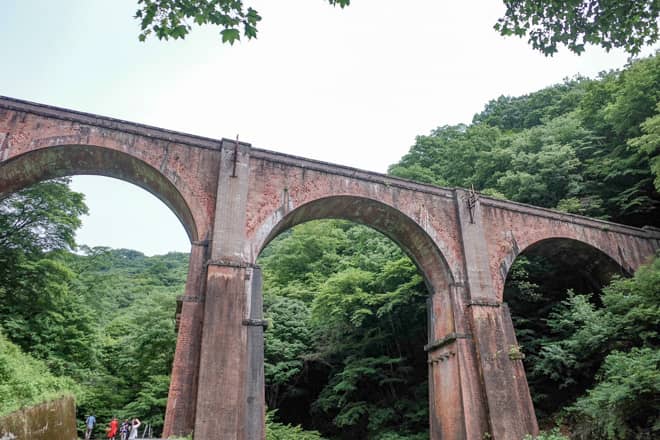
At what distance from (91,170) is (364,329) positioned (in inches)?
434

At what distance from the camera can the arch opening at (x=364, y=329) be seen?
1320 centimetres

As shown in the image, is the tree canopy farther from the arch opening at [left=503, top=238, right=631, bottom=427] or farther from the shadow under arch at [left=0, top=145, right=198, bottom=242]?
the arch opening at [left=503, top=238, right=631, bottom=427]

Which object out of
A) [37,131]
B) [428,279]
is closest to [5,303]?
[37,131]

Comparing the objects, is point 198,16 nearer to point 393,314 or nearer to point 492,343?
point 492,343

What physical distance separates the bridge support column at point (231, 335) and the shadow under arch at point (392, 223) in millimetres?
1859

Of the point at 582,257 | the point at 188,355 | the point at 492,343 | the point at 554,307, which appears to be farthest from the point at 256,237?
the point at 582,257

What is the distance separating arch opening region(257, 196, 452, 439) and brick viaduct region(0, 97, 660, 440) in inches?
5.7

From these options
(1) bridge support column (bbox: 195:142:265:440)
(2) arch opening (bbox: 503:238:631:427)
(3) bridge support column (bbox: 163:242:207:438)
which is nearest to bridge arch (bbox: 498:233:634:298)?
(2) arch opening (bbox: 503:238:631:427)

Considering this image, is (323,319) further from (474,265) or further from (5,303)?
(5,303)

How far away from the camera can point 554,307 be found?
15539 mm

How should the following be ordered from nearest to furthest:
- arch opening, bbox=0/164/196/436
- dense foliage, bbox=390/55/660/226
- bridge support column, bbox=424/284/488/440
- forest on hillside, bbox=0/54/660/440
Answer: arch opening, bbox=0/164/196/436, bridge support column, bbox=424/284/488/440, forest on hillside, bbox=0/54/660/440, dense foliage, bbox=390/55/660/226

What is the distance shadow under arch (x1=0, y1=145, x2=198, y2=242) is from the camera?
9844 millimetres

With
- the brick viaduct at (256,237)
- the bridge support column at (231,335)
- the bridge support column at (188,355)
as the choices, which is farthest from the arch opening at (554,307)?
the bridge support column at (188,355)

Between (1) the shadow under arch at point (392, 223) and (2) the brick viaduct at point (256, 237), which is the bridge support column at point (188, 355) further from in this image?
(1) the shadow under arch at point (392, 223)
